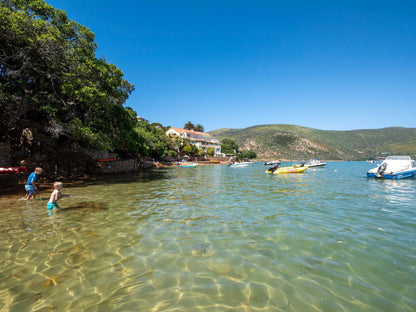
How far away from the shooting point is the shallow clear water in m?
3.34

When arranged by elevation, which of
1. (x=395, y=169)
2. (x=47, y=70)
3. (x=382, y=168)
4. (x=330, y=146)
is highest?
(x=47, y=70)

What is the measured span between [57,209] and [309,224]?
10.2 m

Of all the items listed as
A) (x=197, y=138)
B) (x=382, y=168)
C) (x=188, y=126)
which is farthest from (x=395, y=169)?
(x=188, y=126)

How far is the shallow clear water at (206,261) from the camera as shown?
11.0 ft

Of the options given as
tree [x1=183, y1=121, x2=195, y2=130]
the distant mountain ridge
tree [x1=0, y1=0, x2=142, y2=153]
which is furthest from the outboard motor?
the distant mountain ridge

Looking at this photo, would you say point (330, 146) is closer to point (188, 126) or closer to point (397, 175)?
point (188, 126)

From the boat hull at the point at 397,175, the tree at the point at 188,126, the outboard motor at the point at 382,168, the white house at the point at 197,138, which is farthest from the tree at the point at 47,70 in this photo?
the tree at the point at 188,126

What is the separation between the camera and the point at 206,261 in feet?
15.2

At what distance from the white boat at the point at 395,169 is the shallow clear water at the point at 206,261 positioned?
17538mm

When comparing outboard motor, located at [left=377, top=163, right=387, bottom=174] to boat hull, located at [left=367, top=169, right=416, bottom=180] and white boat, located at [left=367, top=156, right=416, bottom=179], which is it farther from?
boat hull, located at [left=367, top=169, right=416, bottom=180]

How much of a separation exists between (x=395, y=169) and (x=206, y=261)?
27815 mm

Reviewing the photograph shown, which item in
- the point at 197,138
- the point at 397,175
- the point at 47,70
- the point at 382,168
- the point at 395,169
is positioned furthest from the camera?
the point at 197,138

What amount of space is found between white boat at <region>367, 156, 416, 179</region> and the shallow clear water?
1754cm

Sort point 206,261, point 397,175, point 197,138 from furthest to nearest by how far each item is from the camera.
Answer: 1. point 197,138
2. point 397,175
3. point 206,261
